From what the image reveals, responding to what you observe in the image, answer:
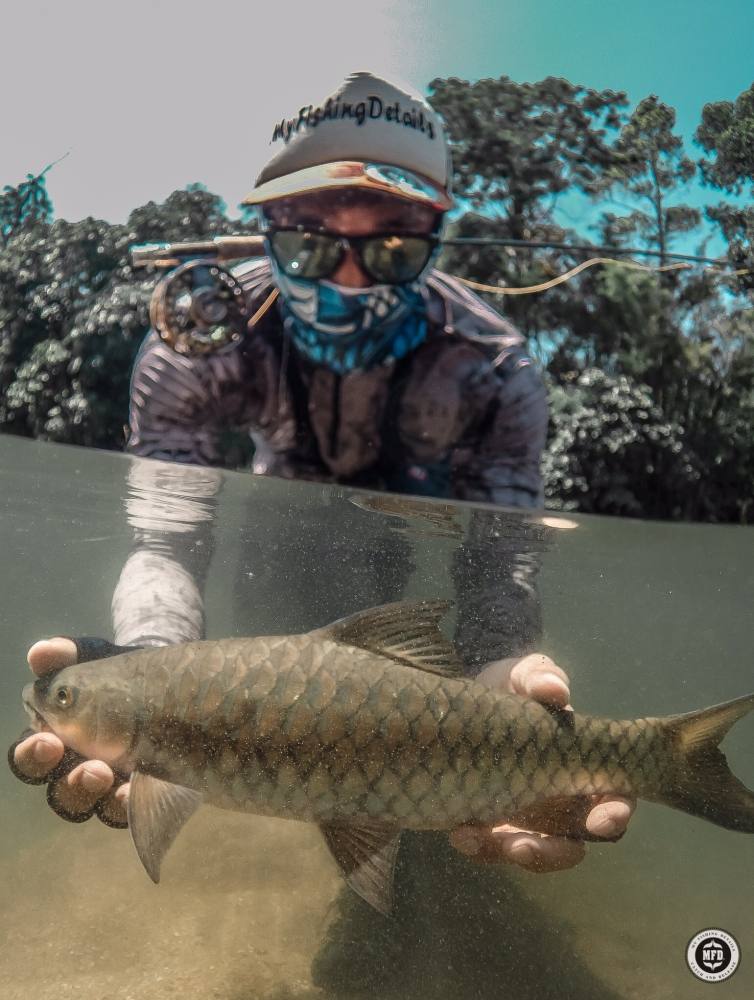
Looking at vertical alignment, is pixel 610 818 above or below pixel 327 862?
above

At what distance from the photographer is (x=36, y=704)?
2701mm

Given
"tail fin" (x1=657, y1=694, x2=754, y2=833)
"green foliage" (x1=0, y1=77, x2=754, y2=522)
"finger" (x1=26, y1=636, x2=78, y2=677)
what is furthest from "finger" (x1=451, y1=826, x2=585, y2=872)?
"green foliage" (x1=0, y1=77, x2=754, y2=522)

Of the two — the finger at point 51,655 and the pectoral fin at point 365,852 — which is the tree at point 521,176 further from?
the pectoral fin at point 365,852

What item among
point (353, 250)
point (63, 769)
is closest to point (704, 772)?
point (63, 769)

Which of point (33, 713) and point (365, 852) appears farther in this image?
point (33, 713)

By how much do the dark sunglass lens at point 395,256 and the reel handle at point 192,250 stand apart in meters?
0.62

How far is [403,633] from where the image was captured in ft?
9.11

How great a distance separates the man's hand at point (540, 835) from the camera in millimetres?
2965

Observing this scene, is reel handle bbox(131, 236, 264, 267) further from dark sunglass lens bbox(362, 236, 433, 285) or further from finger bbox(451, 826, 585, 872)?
finger bbox(451, 826, 585, 872)

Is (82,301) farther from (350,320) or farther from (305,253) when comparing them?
(350,320)

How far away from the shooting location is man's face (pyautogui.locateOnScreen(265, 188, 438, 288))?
4207mm

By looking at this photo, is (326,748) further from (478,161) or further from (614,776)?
(478,161)

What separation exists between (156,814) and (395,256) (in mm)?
3121

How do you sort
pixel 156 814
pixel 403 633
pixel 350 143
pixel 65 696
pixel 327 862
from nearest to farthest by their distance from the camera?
1. pixel 156 814
2. pixel 65 696
3. pixel 403 633
4. pixel 350 143
5. pixel 327 862
